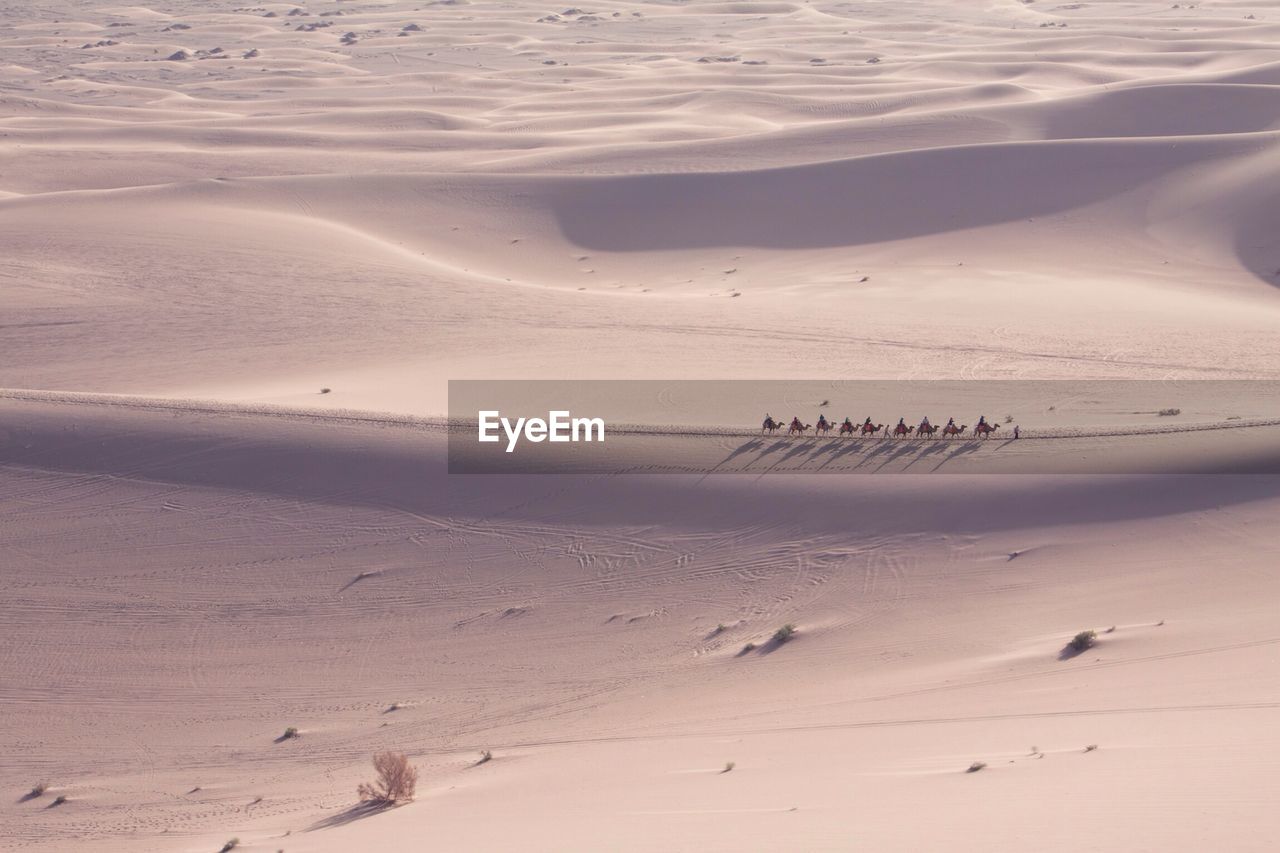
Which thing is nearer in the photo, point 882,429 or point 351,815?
point 351,815

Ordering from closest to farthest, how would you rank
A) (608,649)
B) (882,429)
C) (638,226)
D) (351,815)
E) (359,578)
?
(351,815) < (608,649) < (359,578) < (882,429) < (638,226)

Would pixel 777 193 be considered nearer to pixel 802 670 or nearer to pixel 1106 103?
pixel 1106 103

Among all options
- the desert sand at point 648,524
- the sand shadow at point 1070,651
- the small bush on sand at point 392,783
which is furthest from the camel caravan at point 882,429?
the small bush on sand at point 392,783

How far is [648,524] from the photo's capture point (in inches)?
565

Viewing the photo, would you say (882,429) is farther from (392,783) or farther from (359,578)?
(392,783)

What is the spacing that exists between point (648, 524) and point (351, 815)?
564cm

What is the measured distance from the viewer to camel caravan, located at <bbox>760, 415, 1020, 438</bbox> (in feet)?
51.0

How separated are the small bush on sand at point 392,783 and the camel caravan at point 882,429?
7.49 m

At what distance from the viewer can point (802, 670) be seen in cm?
1175

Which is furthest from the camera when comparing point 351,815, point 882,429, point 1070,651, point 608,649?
point 882,429

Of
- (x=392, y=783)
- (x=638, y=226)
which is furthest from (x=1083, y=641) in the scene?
(x=638, y=226)

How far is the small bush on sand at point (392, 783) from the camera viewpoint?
9.56 meters

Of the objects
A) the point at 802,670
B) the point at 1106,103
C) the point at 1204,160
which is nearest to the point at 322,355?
the point at 802,670

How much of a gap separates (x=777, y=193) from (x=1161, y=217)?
9.01m
